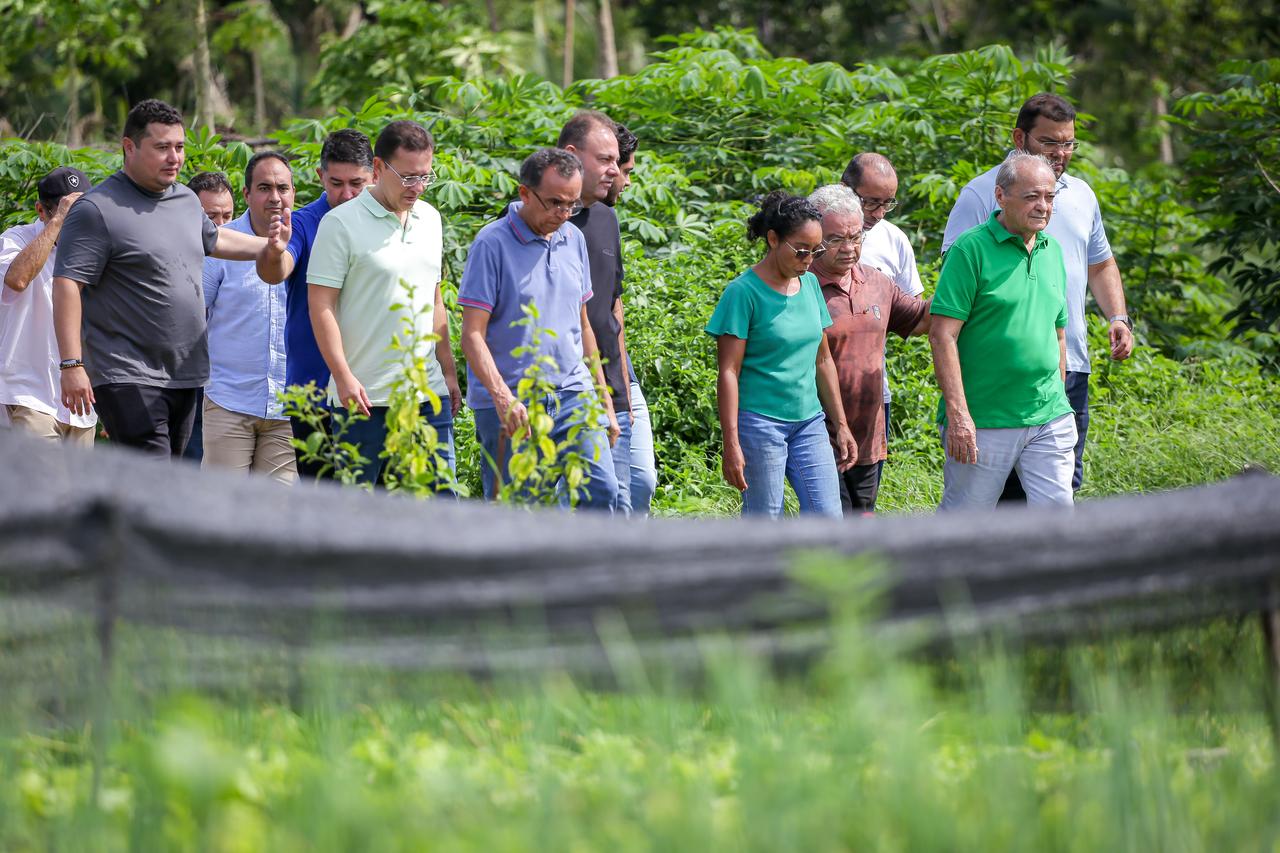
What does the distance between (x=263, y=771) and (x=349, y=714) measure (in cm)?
18

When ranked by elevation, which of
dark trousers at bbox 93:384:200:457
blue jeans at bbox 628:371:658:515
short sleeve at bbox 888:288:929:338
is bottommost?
blue jeans at bbox 628:371:658:515

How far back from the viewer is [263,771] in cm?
267

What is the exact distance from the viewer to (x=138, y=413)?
16.9 ft

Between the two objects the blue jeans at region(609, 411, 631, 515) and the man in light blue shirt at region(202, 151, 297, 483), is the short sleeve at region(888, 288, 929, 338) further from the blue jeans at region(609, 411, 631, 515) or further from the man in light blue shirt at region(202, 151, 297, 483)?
the man in light blue shirt at region(202, 151, 297, 483)

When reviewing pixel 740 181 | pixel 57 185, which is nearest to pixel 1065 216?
pixel 740 181

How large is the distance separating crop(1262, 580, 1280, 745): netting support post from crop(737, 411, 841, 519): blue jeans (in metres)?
2.43

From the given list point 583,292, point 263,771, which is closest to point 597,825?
point 263,771

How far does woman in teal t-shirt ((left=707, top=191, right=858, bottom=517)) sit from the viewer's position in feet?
17.0

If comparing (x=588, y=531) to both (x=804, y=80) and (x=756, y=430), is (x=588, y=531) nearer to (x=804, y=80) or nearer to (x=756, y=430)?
(x=756, y=430)

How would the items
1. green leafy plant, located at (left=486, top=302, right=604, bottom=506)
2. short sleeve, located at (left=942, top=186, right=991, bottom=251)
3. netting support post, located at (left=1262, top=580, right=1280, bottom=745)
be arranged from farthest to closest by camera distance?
short sleeve, located at (left=942, top=186, right=991, bottom=251), green leafy plant, located at (left=486, top=302, right=604, bottom=506), netting support post, located at (left=1262, top=580, right=1280, bottom=745)

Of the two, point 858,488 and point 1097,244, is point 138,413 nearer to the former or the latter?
point 858,488

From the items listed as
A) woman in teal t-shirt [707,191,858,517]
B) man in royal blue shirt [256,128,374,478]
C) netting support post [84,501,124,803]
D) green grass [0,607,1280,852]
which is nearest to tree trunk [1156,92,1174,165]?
woman in teal t-shirt [707,191,858,517]

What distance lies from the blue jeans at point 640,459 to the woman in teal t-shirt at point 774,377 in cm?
46

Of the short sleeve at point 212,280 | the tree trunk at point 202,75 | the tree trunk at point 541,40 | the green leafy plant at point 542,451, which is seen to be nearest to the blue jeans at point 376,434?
the green leafy plant at point 542,451
